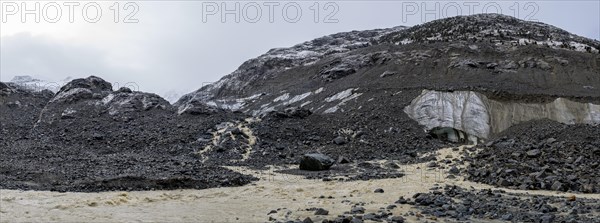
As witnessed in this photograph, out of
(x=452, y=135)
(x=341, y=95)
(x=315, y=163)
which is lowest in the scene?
(x=315, y=163)

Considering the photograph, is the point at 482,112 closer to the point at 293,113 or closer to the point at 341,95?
the point at 341,95

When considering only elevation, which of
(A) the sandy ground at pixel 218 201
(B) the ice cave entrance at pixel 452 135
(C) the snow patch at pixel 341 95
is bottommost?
(A) the sandy ground at pixel 218 201

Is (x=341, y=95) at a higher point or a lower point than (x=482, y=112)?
higher

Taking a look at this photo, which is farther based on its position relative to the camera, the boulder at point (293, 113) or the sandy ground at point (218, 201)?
the boulder at point (293, 113)

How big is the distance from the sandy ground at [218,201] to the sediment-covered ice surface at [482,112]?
12231mm

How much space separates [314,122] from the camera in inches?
1342

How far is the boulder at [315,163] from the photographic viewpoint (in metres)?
24.6

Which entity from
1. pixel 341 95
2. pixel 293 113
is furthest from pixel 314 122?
pixel 341 95

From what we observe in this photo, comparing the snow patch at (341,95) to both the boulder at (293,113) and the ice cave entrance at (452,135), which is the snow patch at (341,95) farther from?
the ice cave entrance at (452,135)

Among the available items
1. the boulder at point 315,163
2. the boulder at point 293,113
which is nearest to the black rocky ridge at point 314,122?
the boulder at point 293,113

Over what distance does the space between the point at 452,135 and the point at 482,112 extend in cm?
396

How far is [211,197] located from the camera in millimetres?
17812

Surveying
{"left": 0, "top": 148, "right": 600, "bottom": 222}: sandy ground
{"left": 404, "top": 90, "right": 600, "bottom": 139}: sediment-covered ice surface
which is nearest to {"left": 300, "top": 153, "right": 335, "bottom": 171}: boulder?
{"left": 0, "top": 148, "right": 600, "bottom": 222}: sandy ground

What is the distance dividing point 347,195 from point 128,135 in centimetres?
2021
